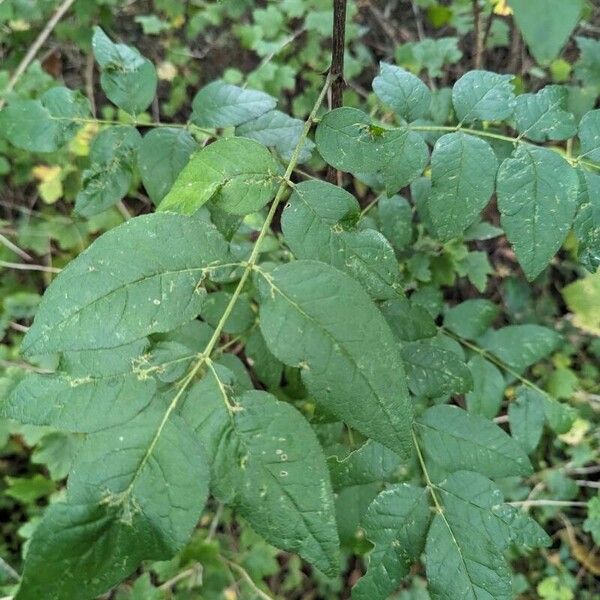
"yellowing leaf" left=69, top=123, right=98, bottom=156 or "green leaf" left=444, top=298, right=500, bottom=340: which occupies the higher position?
"yellowing leaf" left=69, top=123, right=98, bottom=156

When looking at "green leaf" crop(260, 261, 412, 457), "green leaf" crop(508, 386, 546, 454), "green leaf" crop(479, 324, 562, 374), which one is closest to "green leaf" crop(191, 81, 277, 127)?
"green leaf" crop(260, 261, 412, 457)

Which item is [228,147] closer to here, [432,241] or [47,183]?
[432,241]

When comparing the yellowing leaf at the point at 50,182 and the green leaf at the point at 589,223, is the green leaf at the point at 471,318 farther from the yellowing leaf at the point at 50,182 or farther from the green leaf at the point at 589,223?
the yellowing leaf at the point at 50,182

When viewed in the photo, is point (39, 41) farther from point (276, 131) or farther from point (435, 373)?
point (435, 373)

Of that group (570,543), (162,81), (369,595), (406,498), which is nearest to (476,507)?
(406,498)

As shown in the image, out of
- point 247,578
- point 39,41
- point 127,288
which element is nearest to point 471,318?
point 247,578

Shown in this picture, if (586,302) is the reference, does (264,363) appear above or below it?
above

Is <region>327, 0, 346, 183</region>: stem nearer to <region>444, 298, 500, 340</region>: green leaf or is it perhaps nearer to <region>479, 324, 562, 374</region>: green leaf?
<region>444, 298, 500, 340</region>: green leaf
